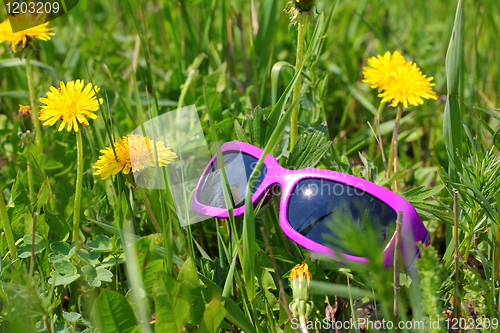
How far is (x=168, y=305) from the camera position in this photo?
3.01 feet

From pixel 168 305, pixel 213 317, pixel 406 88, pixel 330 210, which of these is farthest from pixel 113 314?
pixel 406 88

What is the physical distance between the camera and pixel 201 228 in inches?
56.0

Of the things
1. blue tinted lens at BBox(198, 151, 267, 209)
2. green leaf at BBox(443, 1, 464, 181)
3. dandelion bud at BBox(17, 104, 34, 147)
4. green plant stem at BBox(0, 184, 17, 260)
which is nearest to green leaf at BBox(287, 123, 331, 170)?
blue tinted lens at BBox(198, 151, 267, 209)

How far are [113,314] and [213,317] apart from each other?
0.25m

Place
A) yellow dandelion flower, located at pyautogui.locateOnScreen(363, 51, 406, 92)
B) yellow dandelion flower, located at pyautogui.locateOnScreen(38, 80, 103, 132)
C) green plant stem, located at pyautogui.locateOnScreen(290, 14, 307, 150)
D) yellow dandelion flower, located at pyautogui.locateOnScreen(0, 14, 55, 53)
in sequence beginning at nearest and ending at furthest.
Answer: yellow dandelion flower, located at pyautogui.locateOnScreen(38, 80, 103, 132), green plant stem, located at pyautogui.locateOnScreen(290, 14, 307, 150), yellow dandelion flower, located at pyautogui.locateOnScreen(363, 51, 406, 92), yellow dandelion flower, located at pyautogui.locateOnScreen(0, 14, 55, 53)

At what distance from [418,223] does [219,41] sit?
176 centimetres

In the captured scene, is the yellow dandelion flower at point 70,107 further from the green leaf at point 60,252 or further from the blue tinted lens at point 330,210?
the blue tinted lens at point 330,210

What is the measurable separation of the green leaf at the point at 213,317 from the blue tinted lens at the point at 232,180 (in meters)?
0.42

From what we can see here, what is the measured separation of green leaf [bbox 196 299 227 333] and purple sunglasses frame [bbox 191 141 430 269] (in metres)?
0.32

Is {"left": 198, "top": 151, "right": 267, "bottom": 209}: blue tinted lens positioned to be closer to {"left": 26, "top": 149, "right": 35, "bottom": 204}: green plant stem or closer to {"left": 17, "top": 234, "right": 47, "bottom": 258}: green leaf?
{"left": 17, "top": 234, "right": 47, "bottom": 258}: green leaf

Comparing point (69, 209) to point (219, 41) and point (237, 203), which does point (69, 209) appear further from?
point (219, 41)

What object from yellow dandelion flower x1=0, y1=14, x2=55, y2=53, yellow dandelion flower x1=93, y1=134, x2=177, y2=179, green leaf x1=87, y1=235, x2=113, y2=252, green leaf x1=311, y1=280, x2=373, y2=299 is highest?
yellow dandelion flower x1=0, y1=14, x2=55, y2=53

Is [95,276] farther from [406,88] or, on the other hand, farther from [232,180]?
[406,88]

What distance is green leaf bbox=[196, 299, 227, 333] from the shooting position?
937 mm
